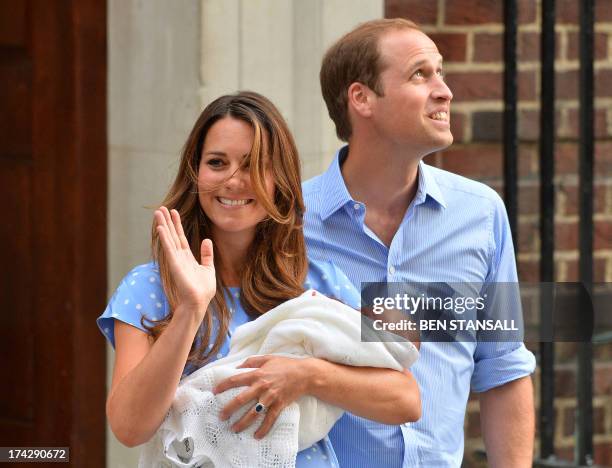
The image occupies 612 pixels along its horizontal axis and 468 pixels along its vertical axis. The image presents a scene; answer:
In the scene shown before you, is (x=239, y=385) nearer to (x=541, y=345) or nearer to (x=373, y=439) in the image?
(x=373, y=439)

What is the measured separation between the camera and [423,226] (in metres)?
2.93

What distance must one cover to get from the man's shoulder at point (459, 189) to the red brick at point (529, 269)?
3.71 ft

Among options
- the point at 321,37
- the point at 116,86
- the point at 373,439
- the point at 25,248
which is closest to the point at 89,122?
the point at 116,86

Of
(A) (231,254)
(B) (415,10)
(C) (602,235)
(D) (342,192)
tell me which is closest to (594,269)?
(C) (602,235)

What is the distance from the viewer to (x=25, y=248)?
3.93 meters

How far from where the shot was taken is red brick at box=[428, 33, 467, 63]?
4043 mm

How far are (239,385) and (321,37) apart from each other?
65.9 inches

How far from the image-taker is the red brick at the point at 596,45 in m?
4.15

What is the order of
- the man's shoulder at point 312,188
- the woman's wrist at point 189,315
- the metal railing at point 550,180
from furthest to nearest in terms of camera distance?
the metal railing at point 550,180 → the man's shoulder at point 312,188 → the woman's wrist at point 189,315

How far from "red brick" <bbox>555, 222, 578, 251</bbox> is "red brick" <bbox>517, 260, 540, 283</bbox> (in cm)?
9

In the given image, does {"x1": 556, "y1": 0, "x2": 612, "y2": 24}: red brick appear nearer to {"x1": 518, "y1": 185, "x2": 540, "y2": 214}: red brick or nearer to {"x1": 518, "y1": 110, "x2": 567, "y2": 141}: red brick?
{"x1": 518, "y1": 110, "x2": 567, "y2": 141}: red brick

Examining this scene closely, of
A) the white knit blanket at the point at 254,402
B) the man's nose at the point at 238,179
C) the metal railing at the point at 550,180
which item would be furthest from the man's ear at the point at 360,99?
the metal railing at the point at 550,180

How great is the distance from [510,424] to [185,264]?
0.97 meters

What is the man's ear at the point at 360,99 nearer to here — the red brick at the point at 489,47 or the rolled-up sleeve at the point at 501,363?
the rolled-up sleeve at the point at 501,363
